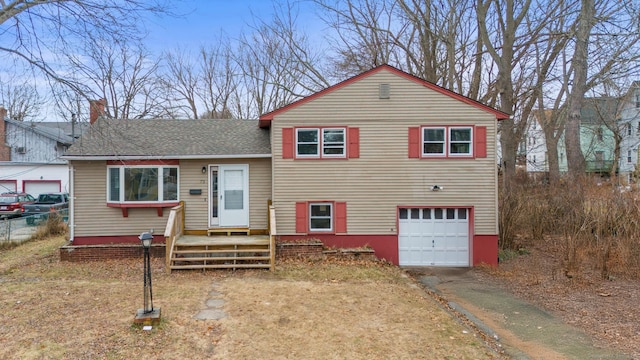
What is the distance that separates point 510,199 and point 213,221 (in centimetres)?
1118

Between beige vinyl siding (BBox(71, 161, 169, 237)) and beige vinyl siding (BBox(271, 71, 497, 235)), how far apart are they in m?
4.47

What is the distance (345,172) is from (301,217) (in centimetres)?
199

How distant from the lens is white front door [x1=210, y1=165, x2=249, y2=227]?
11719 mm

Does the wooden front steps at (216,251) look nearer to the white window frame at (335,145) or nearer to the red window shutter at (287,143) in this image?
the red window shutter at (287,143)

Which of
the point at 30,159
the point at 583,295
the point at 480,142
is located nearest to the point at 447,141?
the point at 480,142

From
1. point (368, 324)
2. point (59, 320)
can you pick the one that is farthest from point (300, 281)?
point (59, 320)

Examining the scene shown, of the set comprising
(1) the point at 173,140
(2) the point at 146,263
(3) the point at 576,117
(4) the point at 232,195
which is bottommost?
(2) the point at 146,263

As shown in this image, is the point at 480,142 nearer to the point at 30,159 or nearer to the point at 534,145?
the point at 30,159

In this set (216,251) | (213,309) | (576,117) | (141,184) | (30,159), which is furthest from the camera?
(30,159)

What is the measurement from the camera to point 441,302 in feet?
25.7

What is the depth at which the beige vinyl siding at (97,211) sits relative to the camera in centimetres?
1135

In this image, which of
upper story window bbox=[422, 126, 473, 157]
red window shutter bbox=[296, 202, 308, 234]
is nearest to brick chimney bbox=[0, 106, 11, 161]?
red window shutter bbox=[296, 202, 308, 234]

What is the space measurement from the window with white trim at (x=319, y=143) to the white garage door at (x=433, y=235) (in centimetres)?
293

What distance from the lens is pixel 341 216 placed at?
37.7 ft
